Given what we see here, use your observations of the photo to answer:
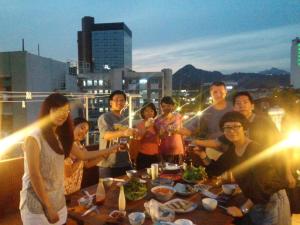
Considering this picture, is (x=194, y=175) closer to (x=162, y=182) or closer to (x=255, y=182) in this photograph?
(x=162, y=182)

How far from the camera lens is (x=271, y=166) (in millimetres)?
2434

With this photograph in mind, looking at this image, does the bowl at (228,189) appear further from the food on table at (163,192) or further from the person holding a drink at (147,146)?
the person holding a drink at (147,146)

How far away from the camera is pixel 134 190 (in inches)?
112

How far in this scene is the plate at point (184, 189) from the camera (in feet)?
9.69

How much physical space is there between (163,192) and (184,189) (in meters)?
0.29

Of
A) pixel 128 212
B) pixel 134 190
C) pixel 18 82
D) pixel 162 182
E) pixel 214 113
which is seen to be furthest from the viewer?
pixel 18 82

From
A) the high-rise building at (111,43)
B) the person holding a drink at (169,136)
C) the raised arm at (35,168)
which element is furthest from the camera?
the high-rise building at (111,43)

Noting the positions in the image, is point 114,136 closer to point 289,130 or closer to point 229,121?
point 229,121

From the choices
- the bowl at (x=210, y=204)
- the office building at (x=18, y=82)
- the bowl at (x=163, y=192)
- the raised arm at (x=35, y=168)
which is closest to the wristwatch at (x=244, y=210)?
the bowl at (x=210, y=204)

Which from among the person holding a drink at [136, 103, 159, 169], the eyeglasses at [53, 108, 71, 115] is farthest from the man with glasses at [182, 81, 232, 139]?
the eyeglasses at [53, 108, 71, 115]

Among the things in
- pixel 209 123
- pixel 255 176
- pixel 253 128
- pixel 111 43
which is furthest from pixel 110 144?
pixel 111 43

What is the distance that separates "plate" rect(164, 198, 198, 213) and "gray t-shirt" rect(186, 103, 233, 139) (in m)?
1.93

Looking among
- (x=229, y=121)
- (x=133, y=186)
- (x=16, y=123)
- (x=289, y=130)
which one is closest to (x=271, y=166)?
(x=229, y=121)

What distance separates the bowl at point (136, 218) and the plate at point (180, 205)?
0.34 meters
